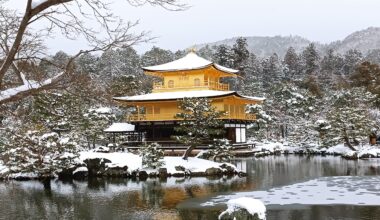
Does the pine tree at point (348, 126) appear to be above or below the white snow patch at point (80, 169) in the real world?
above

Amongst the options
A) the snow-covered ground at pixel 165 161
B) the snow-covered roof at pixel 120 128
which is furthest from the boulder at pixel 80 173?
the snow-covered roof at pixel 120 128

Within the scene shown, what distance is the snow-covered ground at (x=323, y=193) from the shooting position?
15211 millimetres

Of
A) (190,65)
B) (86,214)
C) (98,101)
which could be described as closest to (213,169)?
(86,214)

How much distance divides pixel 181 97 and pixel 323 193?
721 inches

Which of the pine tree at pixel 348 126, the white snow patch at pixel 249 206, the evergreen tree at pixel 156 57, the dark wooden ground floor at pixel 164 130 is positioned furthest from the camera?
the evergreen tree at pixel 156 57

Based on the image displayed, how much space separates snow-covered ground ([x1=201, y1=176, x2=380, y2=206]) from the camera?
49.9ft

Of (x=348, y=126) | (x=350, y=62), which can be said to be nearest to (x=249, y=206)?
(x=348, y=126)

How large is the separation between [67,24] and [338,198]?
1306 cm

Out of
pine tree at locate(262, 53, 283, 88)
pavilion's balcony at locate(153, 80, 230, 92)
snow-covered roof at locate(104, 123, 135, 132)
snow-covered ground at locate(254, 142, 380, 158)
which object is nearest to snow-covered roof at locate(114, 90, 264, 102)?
pavilion's balcony at locate(153, 80, 230, 92)

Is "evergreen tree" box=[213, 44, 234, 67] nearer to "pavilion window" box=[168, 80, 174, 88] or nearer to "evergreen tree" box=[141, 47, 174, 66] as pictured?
"evergreen tree" box=[141, 47, 174, 66]

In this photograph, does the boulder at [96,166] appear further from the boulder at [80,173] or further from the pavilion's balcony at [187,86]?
the pavilion's balcony at [187,86]

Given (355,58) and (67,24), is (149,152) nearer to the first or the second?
(67,24)

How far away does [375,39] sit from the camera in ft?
634

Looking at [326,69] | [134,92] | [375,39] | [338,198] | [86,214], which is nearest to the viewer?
[86,214]
